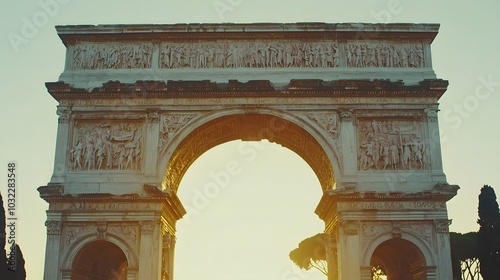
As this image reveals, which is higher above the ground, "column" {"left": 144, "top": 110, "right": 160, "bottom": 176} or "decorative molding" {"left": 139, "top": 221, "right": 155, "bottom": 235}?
"column" {"left": 144, "top": 110, "right": 160, "bottom": 176}

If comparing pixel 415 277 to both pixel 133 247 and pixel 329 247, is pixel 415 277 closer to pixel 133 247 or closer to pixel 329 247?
pixel 329 247

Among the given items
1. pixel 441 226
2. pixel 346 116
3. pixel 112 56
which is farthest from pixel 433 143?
pixel 112 56

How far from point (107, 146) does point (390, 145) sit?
29.8 ft

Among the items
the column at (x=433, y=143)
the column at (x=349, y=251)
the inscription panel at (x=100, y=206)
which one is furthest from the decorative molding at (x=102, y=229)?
the column at (x=433, y=143)

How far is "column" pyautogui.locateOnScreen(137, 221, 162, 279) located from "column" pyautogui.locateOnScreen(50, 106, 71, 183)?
3.14m

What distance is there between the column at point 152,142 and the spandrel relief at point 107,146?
1.05 ft

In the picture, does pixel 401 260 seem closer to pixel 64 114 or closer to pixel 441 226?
pixel 441 226

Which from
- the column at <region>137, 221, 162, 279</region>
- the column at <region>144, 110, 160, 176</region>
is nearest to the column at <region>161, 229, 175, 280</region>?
the column at <region>137, 221, 162, 279</region>

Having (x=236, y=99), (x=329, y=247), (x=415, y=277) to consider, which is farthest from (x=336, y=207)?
(x=236, y=99)

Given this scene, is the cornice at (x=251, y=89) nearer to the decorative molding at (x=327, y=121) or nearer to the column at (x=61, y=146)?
the column at (x=61, y=146)

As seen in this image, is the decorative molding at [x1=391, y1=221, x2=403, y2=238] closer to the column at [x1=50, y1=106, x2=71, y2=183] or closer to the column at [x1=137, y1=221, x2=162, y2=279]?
A: the column at [x1=137, y1=221, x2=162, y2=279]

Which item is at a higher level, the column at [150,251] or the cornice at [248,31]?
the cornice at [248,31]

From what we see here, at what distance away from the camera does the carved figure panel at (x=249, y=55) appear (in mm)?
19688

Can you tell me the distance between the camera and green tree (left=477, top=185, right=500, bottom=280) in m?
21.4
